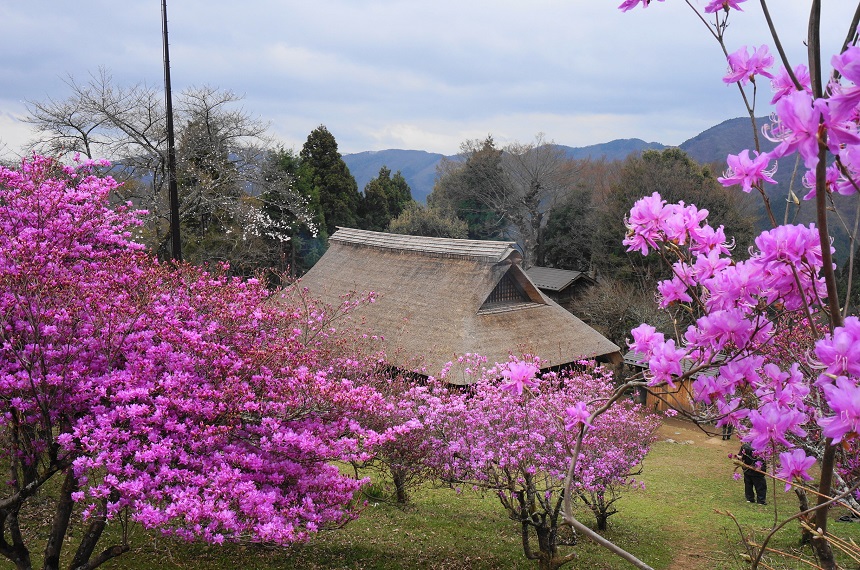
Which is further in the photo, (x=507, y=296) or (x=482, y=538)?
(x=507, y=296)

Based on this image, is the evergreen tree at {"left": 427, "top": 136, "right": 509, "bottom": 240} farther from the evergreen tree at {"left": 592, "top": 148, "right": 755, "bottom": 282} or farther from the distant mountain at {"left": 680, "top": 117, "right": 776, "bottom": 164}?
the distant mountain at {"left": 680, "top": 117, "right": 776, "bottom": 164}

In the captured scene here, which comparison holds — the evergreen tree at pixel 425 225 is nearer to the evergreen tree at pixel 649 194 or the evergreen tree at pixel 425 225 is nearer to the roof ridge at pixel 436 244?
the evergreen tree at pixel 649 194

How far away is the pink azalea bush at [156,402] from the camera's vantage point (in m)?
4.83

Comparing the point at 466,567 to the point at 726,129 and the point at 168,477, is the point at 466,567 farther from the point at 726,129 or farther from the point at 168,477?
the point at 726,129

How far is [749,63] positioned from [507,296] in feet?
55.1

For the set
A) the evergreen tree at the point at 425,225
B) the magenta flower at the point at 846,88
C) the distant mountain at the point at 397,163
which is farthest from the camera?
the distant mountain at the point at 397,163

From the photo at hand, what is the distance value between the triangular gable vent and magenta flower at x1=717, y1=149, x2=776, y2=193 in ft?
52.3

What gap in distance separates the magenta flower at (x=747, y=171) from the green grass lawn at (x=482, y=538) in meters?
6.10

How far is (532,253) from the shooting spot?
38.8 m

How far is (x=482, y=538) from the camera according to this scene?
9383mm

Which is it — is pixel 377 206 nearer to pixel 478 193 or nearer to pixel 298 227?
pixel 478 193

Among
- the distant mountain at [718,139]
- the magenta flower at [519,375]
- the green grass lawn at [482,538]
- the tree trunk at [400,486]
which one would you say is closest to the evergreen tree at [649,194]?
the green grass lawn at [482,538]

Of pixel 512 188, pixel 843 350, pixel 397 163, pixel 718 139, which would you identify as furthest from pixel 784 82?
pixel 397 163

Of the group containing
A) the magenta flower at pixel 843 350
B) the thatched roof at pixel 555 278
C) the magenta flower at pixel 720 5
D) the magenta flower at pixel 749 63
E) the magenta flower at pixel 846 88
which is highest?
the magenta flower at pixel 720 5
